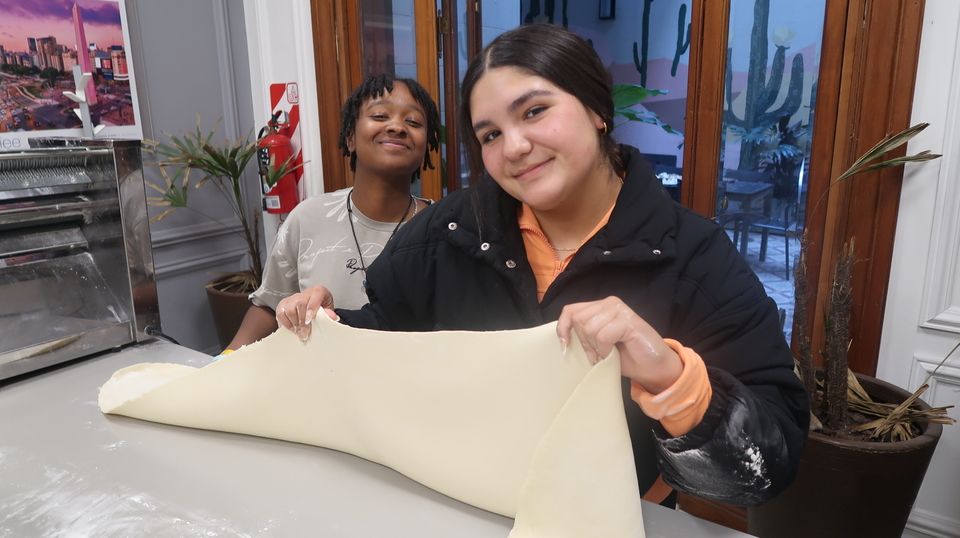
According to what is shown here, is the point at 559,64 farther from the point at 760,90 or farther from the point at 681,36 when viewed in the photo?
the point at 681,36

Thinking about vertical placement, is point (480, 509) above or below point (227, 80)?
below

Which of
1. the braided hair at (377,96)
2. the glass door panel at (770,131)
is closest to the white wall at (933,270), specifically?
the glass door panel at (770,131)

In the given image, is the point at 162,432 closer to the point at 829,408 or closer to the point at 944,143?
the point at 829,408

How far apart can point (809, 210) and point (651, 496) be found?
98 centimetres

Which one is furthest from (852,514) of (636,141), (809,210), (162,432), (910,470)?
(162,432)

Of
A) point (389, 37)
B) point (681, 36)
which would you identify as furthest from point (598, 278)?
point (389, 37)

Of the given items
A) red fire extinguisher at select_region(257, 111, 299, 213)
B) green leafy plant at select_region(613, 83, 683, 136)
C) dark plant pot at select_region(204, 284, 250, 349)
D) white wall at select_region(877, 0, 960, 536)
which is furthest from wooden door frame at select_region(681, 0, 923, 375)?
dark plant pot at select_region(204, 284, 250, 349)

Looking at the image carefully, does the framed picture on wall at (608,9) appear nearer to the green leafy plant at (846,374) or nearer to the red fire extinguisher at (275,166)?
the green leafy plant at (846,374)

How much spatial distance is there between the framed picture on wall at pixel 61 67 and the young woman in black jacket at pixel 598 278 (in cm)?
185

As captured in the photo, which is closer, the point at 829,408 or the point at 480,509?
the point at 480,509

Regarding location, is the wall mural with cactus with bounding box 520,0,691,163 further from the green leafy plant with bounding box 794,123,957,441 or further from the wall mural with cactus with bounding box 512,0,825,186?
the green leafy plant with bounding box 794,123,957,441

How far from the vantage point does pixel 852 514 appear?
1.34 meters

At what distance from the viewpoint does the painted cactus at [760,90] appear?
5.29ft

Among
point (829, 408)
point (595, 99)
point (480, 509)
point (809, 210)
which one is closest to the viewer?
point (480, 509)
